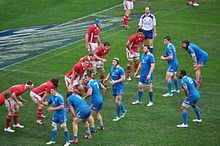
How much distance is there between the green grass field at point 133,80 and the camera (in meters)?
22.4

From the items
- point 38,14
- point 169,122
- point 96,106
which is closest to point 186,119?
point 169,122

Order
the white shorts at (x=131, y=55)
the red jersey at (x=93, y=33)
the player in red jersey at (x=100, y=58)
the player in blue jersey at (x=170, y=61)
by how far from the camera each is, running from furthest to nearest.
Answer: the red jersey at (x=93, y=33) → the white shorts at (x=131, y=55) → the player in red jersey at (x=100, y=58) → the player in blue jersey at (x=170, y=61)

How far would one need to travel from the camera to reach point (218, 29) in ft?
124

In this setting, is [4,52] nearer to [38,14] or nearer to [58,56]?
[58,56]

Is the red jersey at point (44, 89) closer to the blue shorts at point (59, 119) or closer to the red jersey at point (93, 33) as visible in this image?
the blue shorts at point (59, 119)

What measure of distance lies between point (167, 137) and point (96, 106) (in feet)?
9.48

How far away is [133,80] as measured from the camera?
2938 cm

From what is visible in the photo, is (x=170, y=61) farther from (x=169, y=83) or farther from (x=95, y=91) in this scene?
(x=95, y=91)

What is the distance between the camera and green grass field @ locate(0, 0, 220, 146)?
22422 millimetres

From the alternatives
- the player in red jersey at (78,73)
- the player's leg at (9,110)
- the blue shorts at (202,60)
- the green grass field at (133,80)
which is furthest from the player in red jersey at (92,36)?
the player's leg at (9,110)

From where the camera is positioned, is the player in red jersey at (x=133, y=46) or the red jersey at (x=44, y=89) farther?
the player in red jersey at (x=133, y=46)

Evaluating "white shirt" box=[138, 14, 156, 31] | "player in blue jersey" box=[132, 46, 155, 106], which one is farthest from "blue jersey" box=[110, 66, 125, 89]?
"white shirt" box=[138, 14, 156, 31]

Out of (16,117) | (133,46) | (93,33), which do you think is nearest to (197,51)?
(133,46)

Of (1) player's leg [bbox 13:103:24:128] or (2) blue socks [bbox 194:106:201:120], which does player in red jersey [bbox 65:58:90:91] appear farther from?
(2) blue socks [bbox 194:106:201:120]
